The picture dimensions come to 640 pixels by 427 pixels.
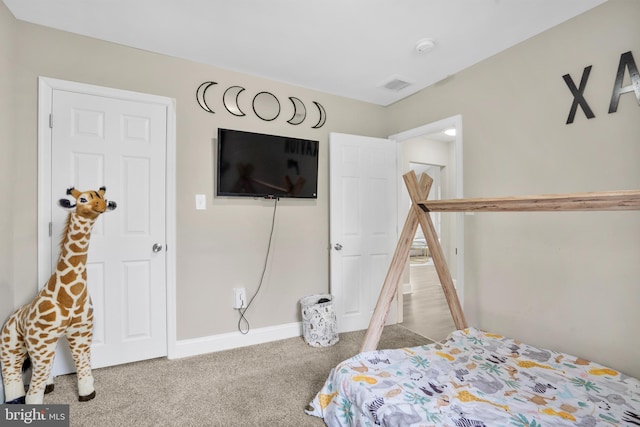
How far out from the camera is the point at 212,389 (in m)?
2.08

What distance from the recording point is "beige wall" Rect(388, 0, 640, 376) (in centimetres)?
179

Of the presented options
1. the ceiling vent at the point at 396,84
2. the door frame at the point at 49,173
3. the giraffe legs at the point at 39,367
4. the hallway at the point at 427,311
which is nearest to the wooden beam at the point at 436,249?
the hallway at the point at 427,311

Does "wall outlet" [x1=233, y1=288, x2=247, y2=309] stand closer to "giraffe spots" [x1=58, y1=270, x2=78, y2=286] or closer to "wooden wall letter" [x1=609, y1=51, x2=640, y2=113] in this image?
"giraffe spots" [x1=58, y1=270, x2=78, y2=286]

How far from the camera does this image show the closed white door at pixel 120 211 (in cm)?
223

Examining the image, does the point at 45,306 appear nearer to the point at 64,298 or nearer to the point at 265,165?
the point at 64,298

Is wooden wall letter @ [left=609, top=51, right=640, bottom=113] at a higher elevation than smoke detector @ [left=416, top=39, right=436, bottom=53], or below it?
below

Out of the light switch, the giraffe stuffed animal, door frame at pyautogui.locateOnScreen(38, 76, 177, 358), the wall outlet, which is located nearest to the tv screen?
the light switch

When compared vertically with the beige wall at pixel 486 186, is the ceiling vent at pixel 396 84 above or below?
above

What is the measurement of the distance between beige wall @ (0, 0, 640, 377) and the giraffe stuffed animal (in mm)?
312

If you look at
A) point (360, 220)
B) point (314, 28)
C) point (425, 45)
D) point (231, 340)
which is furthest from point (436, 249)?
point (231, 340)

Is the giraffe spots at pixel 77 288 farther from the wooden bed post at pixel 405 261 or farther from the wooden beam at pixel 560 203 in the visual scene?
the wooden beam at pixel 560 203

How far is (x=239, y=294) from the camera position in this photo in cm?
277

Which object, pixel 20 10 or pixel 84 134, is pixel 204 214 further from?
pixel 20 10

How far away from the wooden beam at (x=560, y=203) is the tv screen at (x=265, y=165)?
1.43 meters
